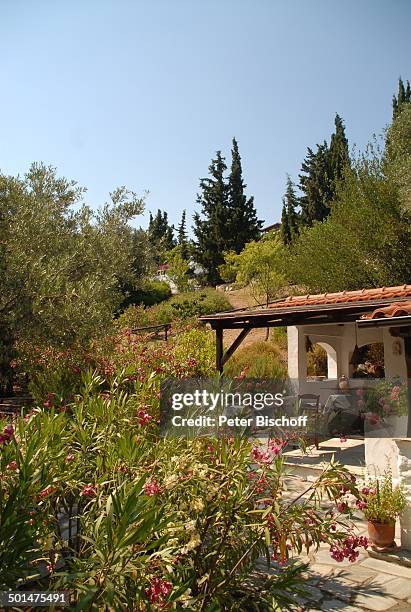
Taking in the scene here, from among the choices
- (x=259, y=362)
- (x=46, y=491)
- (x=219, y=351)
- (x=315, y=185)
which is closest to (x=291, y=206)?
(x=315, y=185)

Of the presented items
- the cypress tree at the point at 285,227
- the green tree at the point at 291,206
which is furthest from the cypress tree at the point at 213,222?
the green tree at the point at 291,206

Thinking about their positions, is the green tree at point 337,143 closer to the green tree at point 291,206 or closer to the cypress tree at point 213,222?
the green tree at point 291,206

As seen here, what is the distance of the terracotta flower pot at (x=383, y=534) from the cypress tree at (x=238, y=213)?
35731mm

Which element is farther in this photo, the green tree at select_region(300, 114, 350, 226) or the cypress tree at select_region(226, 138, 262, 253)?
the cypress tree at select_region(226, 138, 262, 253)

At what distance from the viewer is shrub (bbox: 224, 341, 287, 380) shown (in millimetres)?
17028

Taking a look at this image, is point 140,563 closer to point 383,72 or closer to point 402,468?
point 402,468

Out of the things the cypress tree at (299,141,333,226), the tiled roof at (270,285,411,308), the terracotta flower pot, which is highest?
the cypress tree at (299,141,333,226)

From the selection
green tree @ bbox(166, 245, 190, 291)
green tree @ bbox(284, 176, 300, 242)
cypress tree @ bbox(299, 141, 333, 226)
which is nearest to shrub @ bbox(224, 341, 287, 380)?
green tree @ bbox(166, 245, 190, 291)

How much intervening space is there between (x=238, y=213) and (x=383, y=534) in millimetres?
37616

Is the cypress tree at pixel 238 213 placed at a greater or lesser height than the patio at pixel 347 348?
greater

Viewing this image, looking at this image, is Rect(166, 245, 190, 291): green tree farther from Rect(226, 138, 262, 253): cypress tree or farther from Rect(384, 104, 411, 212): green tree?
Rect(384, 104, 411, 212): green tree

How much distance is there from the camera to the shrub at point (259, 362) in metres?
17.0

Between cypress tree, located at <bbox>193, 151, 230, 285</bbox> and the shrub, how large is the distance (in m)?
18.7

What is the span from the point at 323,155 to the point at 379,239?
23.6 metres
